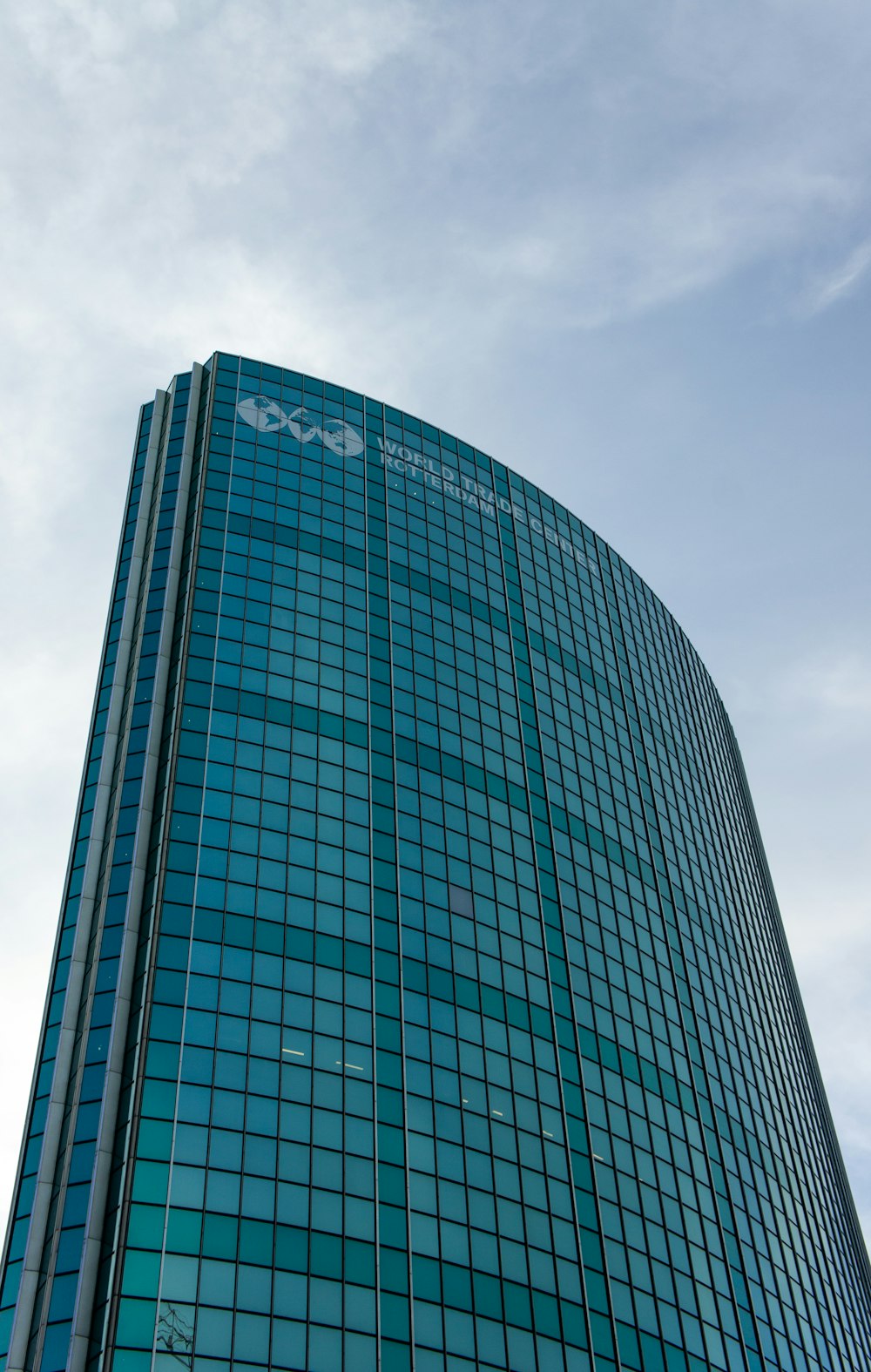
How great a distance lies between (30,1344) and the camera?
5028 cm

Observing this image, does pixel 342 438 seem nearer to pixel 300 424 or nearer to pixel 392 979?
pixel 300 424

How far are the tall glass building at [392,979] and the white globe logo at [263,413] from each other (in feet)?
0.81

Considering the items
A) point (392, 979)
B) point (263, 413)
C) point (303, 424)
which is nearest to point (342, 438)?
point (303, 424)

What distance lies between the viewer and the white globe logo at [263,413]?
88.8 meters

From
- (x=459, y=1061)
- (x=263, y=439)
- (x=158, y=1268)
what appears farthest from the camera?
(x=263, y=439)

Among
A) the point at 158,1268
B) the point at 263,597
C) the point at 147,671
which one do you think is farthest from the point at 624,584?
the point at 158,1268

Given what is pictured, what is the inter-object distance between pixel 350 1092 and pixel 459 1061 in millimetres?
6993

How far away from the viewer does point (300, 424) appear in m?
90.9

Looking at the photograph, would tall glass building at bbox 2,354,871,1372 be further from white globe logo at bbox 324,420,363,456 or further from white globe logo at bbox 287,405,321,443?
white globe logo at bbox 287,405,321,443

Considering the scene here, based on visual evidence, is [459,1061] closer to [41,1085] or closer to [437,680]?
[41,1085]

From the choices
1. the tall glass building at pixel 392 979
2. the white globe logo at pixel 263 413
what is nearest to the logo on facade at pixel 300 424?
the white globe logo at pixel 263 413

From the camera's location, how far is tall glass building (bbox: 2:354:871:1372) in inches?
2108

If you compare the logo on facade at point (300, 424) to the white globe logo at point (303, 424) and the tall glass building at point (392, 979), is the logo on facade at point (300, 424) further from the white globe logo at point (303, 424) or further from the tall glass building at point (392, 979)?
the tall glass building at point (392, 979)

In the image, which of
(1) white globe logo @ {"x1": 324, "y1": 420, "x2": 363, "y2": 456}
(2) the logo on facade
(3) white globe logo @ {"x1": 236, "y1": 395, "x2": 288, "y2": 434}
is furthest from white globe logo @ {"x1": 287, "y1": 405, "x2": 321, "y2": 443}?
(1) white globe logo @ {"x1": 324, "y1": 420, "x2": 363, "y2": 456}
